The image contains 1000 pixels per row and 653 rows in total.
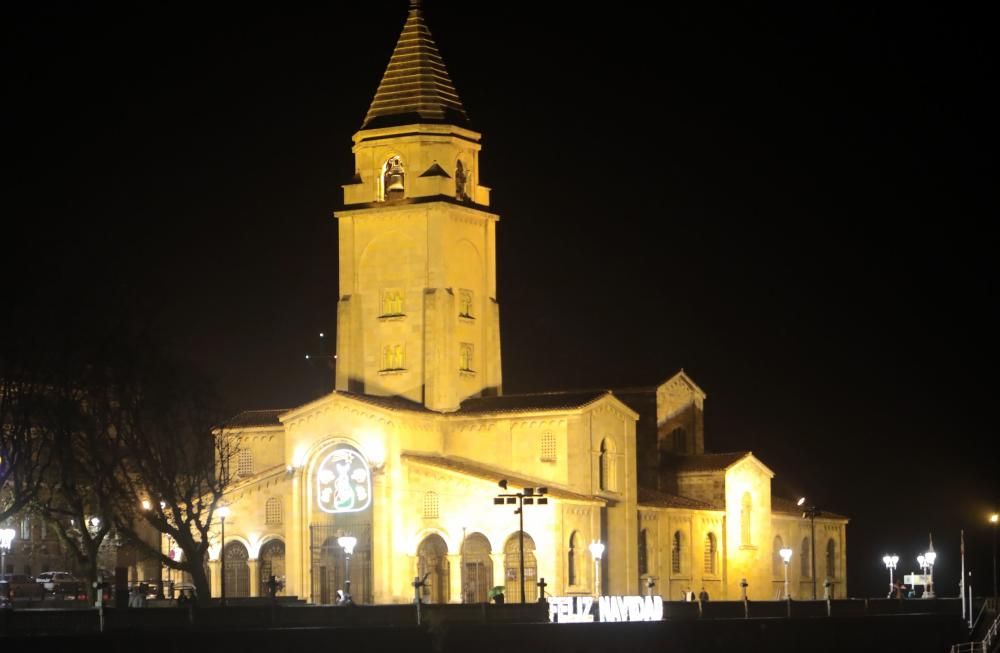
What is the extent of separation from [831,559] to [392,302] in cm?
3213

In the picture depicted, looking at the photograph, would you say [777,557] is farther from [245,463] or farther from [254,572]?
[254,572]

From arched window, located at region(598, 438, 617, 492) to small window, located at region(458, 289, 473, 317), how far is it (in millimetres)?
9131

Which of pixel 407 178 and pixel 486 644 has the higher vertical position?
pixel 407 178

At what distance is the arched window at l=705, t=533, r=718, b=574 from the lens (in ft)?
360

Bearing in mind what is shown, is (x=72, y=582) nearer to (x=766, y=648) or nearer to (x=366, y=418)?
(x=366, y=418)

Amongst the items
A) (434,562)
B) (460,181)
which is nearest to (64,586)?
(434,562)

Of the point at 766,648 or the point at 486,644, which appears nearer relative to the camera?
the point at 486,644

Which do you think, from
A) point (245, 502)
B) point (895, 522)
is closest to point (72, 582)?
point (245, 502)

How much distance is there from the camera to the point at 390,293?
103688mm

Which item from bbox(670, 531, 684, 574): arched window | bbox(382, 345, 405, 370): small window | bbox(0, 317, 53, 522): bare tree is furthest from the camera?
bbox(670, 531, 684, 574): arched window

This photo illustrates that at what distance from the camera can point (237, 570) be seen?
10075cm

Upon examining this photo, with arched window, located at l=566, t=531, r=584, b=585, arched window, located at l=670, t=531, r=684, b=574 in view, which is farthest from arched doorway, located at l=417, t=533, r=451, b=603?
arched window, located at l=670, t=531, r=684, b=574

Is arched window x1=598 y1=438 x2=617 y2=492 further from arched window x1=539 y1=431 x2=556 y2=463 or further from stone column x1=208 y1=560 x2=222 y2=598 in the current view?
stone column x1=208 y1=560 x2=222 y2=598

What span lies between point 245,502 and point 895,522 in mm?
48736
